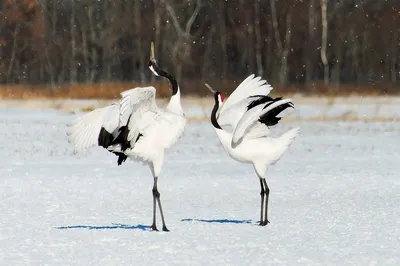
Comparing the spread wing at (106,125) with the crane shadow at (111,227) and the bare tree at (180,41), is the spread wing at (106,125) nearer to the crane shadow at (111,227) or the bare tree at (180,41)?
the crane shadow at (111,227)

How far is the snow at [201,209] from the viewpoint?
8.16 metres

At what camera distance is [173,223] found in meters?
10.0

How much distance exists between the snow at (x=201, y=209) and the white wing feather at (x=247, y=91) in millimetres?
1216

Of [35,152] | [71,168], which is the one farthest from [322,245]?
[35,152]

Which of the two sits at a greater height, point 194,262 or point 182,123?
point 182,123

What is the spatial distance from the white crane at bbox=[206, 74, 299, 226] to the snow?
0.69 metres

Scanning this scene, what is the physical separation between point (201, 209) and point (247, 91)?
162cm

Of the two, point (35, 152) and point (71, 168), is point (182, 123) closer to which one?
point (71, 168)

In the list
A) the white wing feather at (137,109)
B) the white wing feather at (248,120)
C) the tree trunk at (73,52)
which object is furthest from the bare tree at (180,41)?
the white wing feather at (137,109)

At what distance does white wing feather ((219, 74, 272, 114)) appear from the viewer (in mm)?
10180

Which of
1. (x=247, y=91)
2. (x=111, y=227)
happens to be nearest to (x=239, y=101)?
(x=247, y=91)

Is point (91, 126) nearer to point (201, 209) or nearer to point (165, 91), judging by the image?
point (201, 209)

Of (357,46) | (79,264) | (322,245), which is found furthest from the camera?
(357,46)

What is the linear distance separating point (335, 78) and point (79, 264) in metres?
47.4
